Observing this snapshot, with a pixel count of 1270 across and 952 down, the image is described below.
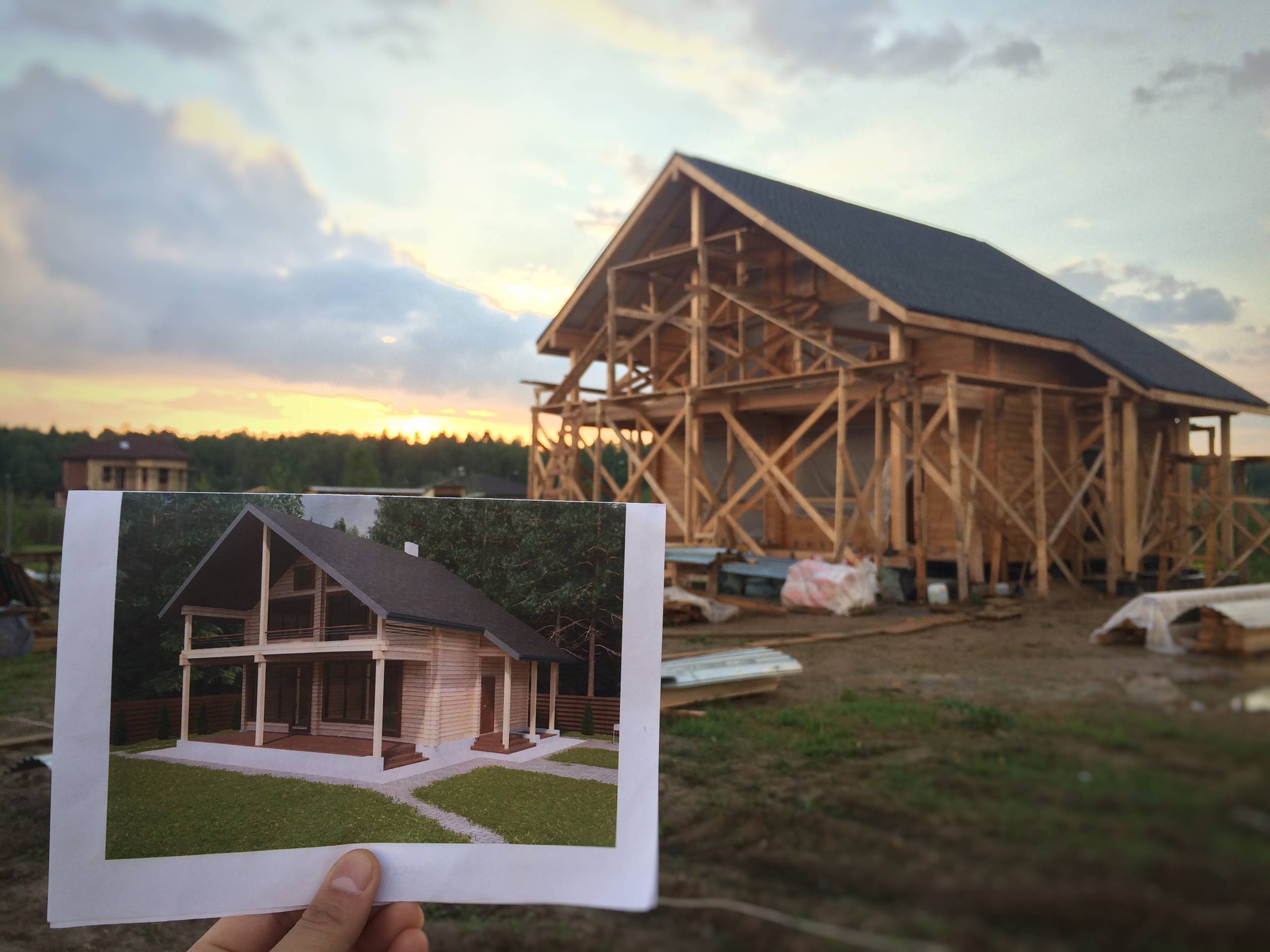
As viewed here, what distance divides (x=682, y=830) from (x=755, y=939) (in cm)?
104

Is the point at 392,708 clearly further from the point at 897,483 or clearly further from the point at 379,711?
the point at 897,483

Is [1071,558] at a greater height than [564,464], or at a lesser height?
lesser

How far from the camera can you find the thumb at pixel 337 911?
6.37 feet

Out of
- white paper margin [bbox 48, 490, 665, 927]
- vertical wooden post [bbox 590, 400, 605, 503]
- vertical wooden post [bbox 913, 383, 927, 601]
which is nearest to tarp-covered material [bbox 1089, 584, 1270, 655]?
white paper margin [bbox 48, 490, 665, 927]

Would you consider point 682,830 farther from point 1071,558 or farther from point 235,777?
point 1071,558

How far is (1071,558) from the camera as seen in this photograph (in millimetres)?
7895

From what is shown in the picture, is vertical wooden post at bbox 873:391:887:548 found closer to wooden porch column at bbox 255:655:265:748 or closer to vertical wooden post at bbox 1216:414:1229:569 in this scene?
vertical wooden post at bbox 1216:414:1229:569

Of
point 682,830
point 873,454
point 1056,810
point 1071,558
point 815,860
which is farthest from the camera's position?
point 873,454

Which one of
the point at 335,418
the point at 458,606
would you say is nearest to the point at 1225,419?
the point at 458,606

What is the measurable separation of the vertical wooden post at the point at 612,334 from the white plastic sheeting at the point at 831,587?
20.5 ft

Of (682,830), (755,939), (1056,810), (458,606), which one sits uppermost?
(458,606)

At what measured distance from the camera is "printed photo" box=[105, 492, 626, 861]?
2002 millimetres

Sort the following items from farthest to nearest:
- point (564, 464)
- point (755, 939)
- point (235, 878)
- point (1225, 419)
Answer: point (564, 464) < point (1225, 419) < point (235, 878) < point (755, 939)

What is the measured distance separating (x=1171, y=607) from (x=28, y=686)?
32.7ft
